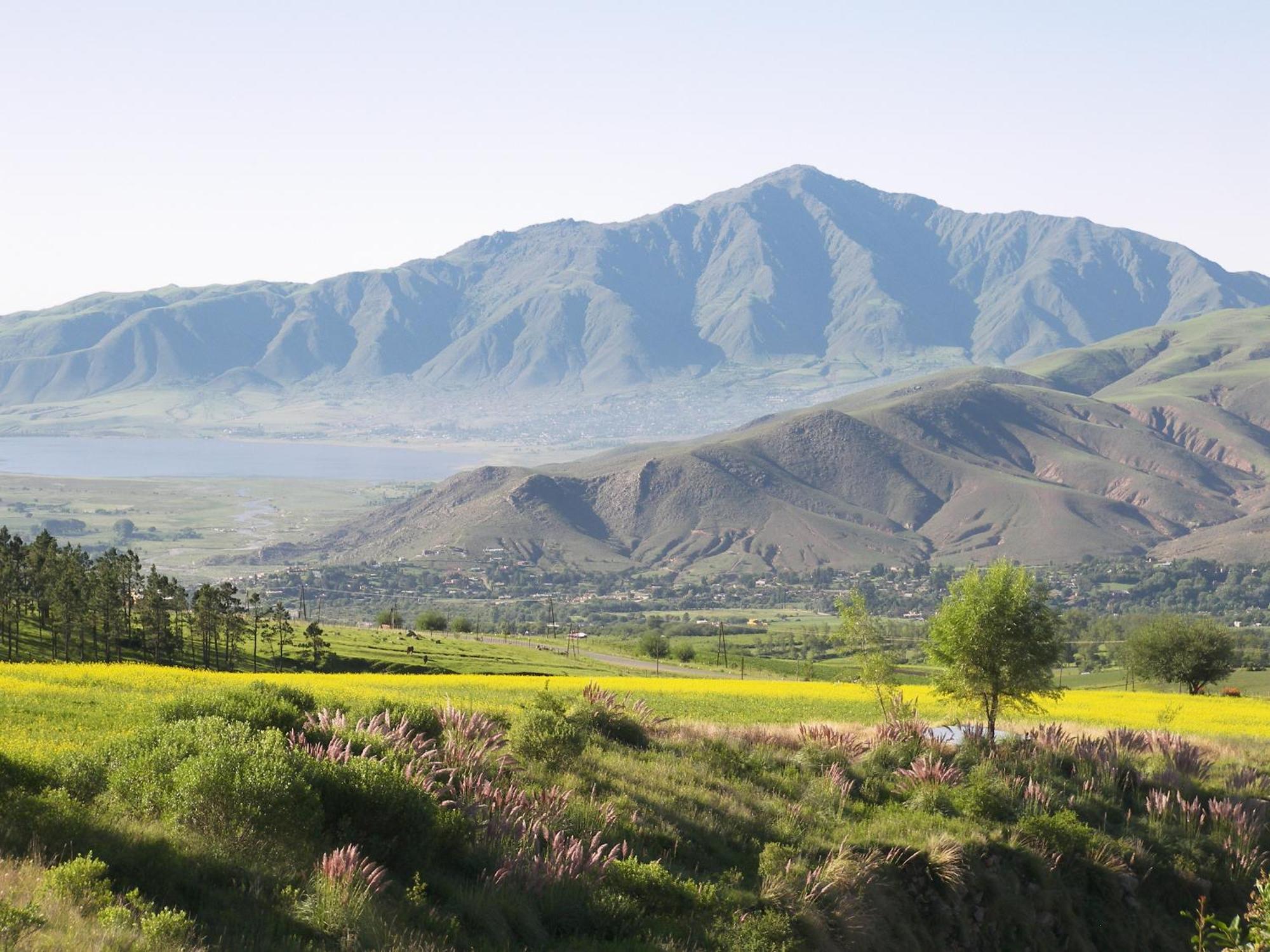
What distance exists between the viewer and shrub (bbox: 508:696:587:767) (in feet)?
61.0

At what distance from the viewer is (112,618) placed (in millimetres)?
70625

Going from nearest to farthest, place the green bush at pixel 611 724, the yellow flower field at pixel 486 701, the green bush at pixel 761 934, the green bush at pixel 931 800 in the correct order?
1. the green bush at pixel 761 934
2. the yellow flower field at pixel 486 701
3. the green bush at pixel 931 800
4. the green bush at pixel 611 724

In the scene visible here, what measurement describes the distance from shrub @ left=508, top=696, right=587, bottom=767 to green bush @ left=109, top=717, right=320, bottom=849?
5.46 metres

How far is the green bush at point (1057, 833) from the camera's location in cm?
2091

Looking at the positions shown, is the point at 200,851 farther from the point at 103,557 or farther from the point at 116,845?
the point at 103,557

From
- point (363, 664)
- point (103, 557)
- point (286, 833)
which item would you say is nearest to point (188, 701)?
point (286, 833)

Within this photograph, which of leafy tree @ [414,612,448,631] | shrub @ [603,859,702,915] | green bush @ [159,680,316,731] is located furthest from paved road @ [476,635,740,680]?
shrub @ [603,859,702,915]

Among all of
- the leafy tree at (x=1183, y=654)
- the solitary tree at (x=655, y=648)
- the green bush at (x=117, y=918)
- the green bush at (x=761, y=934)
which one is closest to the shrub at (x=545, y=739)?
the green bush at (x=761, y=934)

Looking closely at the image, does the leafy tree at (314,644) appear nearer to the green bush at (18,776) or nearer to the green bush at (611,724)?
the green bush at (611,724)

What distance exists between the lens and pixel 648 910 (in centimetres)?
1438

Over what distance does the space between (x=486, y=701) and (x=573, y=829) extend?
1360cm

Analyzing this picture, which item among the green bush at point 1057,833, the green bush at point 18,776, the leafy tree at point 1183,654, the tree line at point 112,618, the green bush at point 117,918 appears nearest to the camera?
the green bush at point 117,918

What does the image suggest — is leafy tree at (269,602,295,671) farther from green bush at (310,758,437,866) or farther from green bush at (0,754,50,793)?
green bush at (310,758,437,866)

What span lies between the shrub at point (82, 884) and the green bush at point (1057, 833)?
16.4 meters
